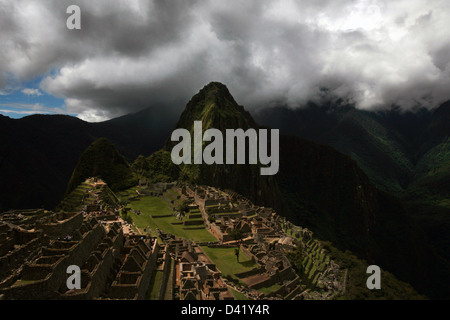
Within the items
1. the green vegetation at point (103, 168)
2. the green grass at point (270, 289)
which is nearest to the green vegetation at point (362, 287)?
the green grass at point (270, 289)

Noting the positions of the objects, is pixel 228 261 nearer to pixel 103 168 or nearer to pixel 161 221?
pixel 161 221

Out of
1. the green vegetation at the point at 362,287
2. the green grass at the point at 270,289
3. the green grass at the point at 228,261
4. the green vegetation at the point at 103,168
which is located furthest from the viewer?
the green vegetation at the point at 103,168

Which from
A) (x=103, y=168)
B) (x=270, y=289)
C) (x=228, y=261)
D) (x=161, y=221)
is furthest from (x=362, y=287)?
(x=103, y=168)

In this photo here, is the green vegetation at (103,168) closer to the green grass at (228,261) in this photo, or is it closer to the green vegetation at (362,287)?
the green grass at (228,261)

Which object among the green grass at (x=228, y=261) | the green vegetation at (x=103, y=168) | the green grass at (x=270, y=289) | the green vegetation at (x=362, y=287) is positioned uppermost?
the green vegetation at (x=103, y=168)

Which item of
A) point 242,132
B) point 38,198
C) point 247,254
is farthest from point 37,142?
point 247,254
